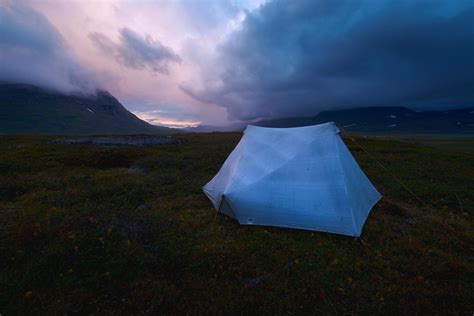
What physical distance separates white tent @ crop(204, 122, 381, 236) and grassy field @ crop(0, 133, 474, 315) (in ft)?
1.48

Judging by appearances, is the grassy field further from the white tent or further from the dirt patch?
the dirt patch

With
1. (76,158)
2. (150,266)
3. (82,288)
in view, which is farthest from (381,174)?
(76,158)

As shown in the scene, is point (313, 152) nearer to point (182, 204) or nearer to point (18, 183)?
point (182, 204)

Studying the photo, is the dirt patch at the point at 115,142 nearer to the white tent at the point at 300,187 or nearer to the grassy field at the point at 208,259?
the grassy field at the point at 208,259

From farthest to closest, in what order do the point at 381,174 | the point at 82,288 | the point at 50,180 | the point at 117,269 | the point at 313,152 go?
1. the point at 381,174
2. the point at 50,180
3. the point at 313,152
4. the point at 117,269
5. the point at 82,288

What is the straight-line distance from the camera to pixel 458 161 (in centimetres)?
2031

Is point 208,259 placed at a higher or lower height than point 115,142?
lower

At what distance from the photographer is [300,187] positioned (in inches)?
303

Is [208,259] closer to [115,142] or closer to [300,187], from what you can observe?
[300,187]

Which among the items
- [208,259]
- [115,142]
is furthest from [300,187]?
[115,142]

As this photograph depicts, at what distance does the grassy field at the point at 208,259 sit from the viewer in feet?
15.3

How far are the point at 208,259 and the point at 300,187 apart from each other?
3.91 meters

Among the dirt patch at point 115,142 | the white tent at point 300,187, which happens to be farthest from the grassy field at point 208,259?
the dirt patch at point 115,142

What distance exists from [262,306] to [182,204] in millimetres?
6250
